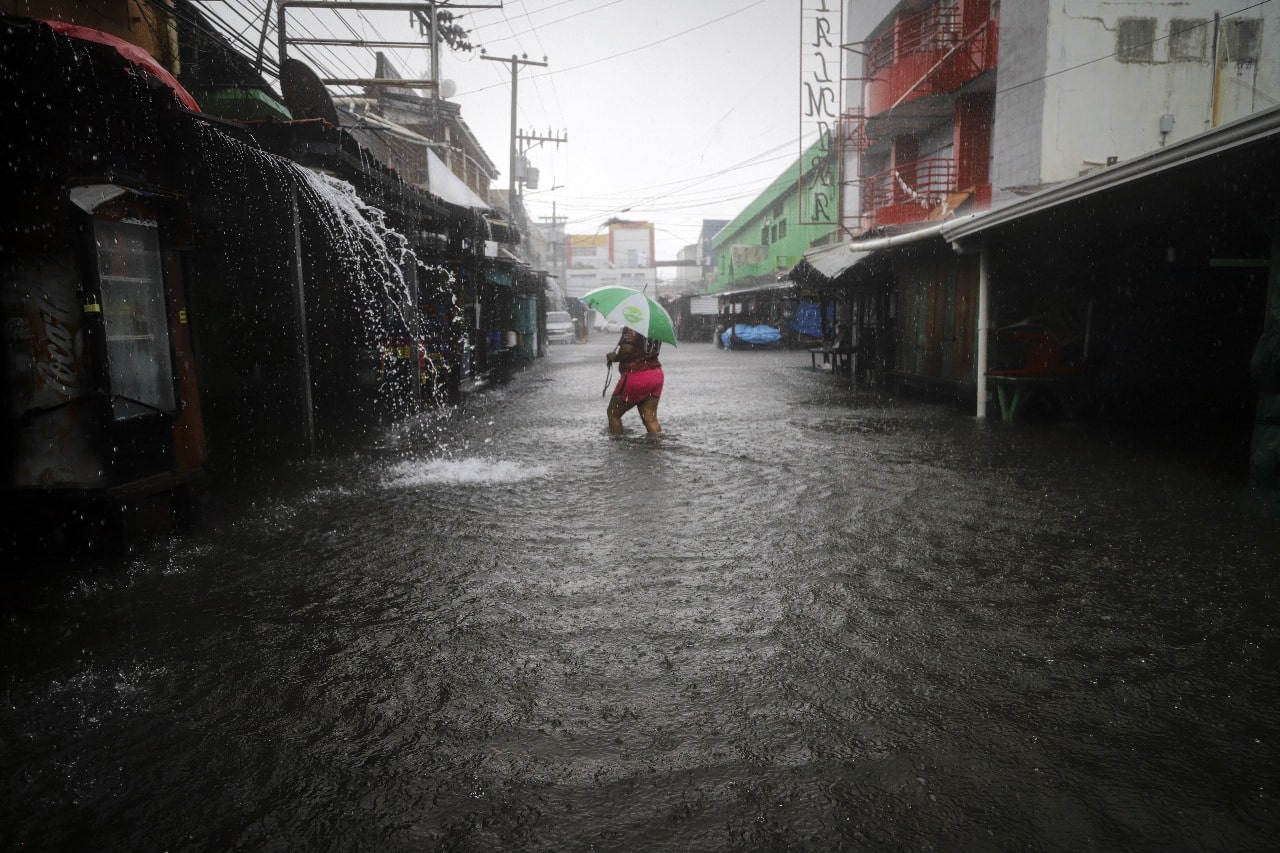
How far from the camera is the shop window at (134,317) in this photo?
5.30m

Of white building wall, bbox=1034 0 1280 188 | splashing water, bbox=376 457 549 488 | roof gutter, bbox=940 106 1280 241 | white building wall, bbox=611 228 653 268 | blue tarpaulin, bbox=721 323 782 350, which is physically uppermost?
white building wall, bbox=611 228 653 268

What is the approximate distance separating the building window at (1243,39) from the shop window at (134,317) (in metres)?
19.6

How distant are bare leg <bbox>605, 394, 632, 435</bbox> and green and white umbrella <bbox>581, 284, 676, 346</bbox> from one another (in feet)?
3.65

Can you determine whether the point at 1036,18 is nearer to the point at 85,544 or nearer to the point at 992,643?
the point at 992,643

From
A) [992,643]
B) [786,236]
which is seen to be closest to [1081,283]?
[992,643]

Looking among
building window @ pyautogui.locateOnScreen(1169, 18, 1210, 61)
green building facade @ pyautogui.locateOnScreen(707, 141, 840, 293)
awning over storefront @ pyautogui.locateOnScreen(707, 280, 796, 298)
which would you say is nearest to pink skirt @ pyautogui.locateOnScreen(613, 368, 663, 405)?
building window @ pyautogui.locateOnScreen(1169, 18, 1210, 61)

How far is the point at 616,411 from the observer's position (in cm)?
1013

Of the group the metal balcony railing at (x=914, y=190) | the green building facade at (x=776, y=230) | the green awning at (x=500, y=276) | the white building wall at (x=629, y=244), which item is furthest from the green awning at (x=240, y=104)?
the white building wall at (x=629, y=244)

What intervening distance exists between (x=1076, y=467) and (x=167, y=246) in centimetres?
874

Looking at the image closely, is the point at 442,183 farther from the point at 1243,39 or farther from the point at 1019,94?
the point at 1243,39

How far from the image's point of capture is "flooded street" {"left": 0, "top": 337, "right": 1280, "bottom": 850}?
2.45 m

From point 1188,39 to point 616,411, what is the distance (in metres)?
14.9

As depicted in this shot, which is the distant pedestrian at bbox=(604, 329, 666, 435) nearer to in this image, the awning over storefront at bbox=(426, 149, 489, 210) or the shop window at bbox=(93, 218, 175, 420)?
the shop window at bbox=(93, 218, 175, 420)

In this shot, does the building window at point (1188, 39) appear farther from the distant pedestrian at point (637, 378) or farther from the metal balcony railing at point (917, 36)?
the distant pedestrian at point (637, 378)
